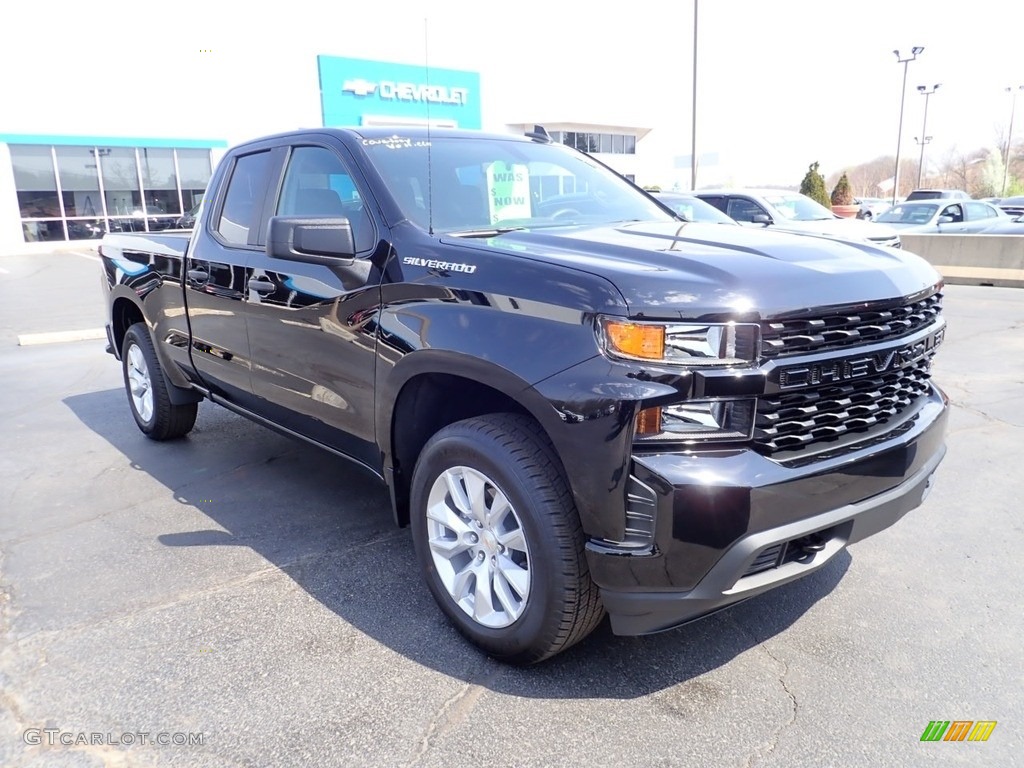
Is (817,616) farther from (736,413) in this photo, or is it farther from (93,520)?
(93,520)

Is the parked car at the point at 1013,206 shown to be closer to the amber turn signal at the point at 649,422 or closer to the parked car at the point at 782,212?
the parked car at the point at 782,212

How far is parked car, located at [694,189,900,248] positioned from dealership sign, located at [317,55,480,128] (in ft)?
72.4

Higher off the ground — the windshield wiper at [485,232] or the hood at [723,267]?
the windshield wiper at [485,232]

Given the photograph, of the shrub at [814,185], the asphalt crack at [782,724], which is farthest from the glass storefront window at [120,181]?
the asphalt crack at [782,724]

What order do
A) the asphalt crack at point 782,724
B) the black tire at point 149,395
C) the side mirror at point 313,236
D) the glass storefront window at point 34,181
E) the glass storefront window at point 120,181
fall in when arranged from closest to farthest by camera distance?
the asphalt crack at point 782,724, the side mirror at point 313,236, the black tire at point 149,395, the glass storefront window at point 34,181, the glass storefront window at point 120,181

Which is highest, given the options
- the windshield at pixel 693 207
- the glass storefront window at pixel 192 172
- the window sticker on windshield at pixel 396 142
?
the glass storefront window at pixel 192 172

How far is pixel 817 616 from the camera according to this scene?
10.2 feet

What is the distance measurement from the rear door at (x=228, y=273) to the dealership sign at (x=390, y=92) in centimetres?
2932

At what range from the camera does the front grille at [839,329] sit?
2332 millimetres

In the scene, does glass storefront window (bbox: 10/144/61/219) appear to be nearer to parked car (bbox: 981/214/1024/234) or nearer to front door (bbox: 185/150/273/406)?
front door (bbox: 185/150/273/406)

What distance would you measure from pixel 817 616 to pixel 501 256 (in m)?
1.88

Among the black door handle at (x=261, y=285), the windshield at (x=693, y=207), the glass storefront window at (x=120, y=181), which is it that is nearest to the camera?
the black door handle at (x=261, y=285)

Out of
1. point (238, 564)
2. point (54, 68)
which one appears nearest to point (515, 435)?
point (238, 564)

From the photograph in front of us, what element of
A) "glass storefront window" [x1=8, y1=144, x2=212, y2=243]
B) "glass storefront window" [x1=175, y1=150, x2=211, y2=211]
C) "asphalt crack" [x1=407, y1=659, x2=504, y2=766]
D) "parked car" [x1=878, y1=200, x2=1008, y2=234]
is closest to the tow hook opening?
"asphalt crack" [x1=407, y1=659, x2=504, y2=766]
